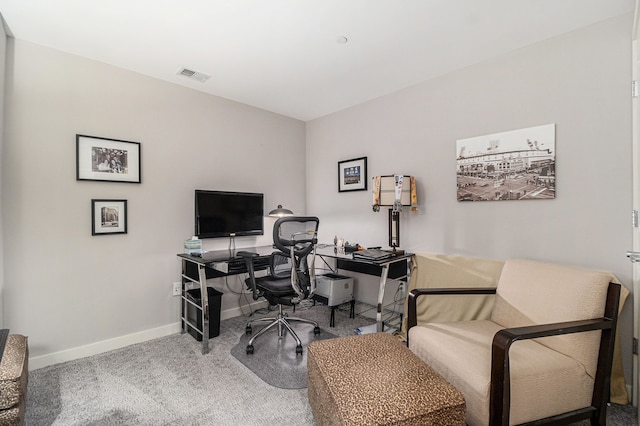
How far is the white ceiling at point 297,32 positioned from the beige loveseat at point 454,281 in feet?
5.64

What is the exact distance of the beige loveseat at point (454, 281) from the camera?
2.52 m

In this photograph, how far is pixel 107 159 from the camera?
2.65 m

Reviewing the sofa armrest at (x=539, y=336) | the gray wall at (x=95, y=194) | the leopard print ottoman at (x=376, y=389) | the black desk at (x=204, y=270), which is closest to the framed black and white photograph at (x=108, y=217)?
the gray wall at (x=95, y=194)

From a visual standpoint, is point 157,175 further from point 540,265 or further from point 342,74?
point 540,265

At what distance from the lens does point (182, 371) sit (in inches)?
90.8

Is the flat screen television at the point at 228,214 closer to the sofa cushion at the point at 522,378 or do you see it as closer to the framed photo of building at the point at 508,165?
the framed photo of building at the point at 508,165

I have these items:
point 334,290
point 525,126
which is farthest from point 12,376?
point 525,126

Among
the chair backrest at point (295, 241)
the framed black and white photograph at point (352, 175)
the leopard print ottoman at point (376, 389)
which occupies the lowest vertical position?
the leopard print ottoman at point (376, 389)

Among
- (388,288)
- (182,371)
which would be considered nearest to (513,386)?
(388,288)

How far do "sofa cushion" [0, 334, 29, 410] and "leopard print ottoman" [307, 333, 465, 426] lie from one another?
146 centimetres

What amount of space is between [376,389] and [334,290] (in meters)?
1.91

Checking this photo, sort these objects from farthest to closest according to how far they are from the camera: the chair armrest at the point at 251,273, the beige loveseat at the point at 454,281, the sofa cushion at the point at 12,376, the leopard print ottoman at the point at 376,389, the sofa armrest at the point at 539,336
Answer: the chair armrest at the point at 251,273
the beige loveseat at the point at 454,281
the sofa cushion at the point at 12,376
the sofa armrest at the point at 539,336
the leopard print ottoman at the point at 376,389

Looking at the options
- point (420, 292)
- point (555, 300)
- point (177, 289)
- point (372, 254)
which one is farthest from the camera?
point (177, 289)

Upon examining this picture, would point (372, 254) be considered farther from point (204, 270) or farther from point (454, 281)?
point (204, 270)
